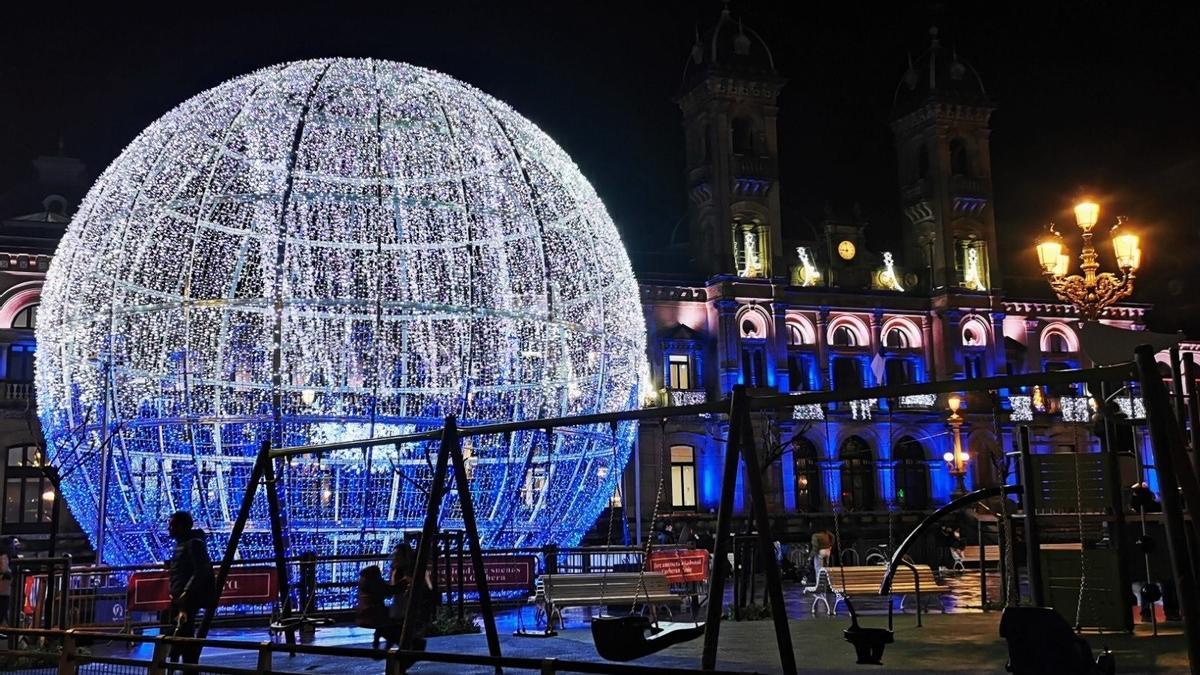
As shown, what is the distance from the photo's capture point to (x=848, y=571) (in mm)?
16250

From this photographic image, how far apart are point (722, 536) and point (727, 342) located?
37603 mm

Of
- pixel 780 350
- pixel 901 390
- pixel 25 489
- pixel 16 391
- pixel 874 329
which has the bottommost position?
pixel 901 390

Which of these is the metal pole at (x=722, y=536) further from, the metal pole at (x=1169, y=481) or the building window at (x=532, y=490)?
the building window at (x=532, y=490)

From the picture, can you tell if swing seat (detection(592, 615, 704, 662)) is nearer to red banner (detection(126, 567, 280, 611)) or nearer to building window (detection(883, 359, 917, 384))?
red banner (detection(126, 567, 280, 611))

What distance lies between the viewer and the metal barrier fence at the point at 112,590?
14.1m

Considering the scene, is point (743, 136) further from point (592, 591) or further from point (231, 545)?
point (231, 545)

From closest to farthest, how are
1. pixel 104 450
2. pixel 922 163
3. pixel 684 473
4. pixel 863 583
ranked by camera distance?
1. pixel 863 583
2. pixel 104 450
3. pixel 684 473
4. pixel 922 163

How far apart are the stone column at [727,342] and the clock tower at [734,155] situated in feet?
5.12

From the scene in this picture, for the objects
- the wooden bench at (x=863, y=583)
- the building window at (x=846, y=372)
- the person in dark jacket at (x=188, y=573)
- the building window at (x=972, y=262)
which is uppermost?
the building window at (x=972, y=262)

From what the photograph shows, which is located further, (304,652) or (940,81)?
(940,81)

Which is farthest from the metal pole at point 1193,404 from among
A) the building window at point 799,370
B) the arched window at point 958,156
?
the arched window at point 958,156

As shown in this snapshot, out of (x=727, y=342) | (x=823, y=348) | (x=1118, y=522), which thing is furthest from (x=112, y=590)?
(x=823, y=348)

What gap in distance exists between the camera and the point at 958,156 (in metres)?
51.7

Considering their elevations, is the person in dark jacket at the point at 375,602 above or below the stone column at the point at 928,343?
below
